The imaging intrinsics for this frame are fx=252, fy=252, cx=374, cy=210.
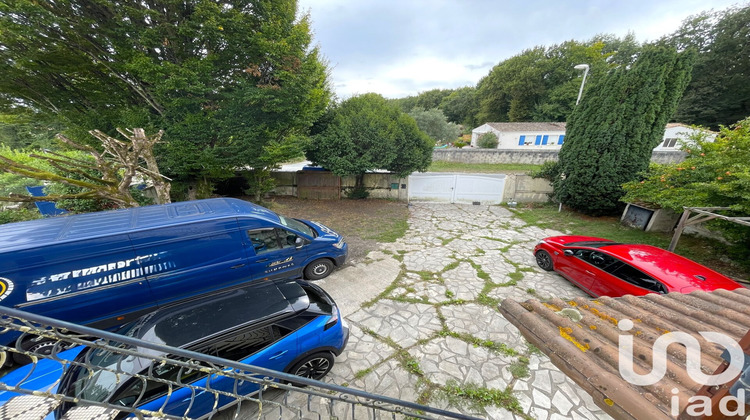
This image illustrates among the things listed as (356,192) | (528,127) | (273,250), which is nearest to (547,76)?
(528,127)

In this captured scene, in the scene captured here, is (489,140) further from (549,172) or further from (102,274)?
(102,274)

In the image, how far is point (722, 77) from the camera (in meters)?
25.2

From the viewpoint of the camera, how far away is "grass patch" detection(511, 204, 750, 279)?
23.4 feet

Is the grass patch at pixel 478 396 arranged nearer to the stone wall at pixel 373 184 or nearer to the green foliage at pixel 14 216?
the stone wall at pixel 373 184

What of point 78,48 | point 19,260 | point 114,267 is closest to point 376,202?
point 114,267

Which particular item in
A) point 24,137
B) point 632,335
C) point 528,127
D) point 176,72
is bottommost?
point 632,335

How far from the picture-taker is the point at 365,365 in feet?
13.1

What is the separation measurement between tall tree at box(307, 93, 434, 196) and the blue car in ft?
24.6

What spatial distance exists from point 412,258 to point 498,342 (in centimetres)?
323

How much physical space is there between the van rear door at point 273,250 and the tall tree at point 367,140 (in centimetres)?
556

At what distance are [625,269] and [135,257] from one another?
355 inches

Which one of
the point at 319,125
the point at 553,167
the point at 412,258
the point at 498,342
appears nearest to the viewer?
the point at 498,342

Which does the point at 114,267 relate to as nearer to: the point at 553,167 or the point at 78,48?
the point at 78,48

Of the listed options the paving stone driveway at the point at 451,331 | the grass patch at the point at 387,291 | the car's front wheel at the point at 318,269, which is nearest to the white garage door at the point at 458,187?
the paving stone driveway at the point at 451,331
